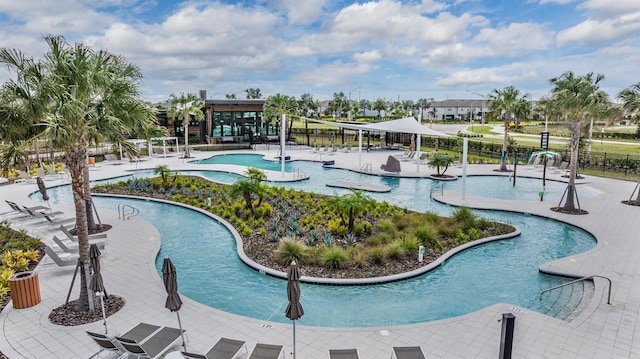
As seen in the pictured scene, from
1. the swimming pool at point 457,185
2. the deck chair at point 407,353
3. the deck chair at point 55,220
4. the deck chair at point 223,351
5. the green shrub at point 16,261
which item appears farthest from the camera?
the swimming pool at point 457,185

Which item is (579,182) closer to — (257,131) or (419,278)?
(419,278)

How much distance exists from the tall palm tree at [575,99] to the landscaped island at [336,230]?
18.9 feet

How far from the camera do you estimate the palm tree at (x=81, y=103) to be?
25.9 ft

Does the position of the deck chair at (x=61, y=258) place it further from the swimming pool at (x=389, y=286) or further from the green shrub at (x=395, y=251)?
the green shrub at (x=395, y=251)

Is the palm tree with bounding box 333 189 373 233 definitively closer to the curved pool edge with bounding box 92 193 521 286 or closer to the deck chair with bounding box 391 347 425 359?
the curved pool edge with bounding box 92 193 521 286

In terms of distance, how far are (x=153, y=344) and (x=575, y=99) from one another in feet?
58.9

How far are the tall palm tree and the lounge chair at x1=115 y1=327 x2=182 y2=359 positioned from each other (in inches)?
689

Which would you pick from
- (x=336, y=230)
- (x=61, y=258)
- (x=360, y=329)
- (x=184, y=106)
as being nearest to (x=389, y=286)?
(x=360, y=329)

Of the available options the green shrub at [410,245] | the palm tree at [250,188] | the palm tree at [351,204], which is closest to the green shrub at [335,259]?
the green shrub at [410,245]

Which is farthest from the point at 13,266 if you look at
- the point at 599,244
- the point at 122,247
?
the point at 599,244

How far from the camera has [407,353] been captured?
688 cm

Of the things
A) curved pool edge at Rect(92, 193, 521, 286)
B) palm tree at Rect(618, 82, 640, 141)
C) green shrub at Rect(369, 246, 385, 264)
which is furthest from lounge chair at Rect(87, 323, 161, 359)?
palm tree at Rect(618, 82, 640, 141)

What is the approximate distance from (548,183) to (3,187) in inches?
1327

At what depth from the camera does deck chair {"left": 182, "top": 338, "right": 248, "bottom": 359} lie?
6.68 m
